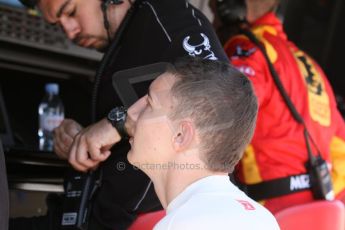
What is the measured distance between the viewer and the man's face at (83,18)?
61.1 inches

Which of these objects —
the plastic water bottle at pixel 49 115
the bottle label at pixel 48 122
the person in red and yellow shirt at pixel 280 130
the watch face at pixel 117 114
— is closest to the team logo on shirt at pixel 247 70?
the person in red and yellow shirt at pixel 280 130

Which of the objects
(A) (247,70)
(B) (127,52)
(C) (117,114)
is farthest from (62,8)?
(A) (247,70)

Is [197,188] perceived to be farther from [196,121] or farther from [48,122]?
[48,122]

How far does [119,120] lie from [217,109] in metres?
0.32

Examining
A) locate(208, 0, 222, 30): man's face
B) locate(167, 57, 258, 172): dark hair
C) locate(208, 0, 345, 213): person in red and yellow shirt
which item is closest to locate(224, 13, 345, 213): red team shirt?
locate(208, 0, 345, 213): person in red and yellow shirt

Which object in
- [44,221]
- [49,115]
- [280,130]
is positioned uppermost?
[280,130]

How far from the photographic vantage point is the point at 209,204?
966 millimetres

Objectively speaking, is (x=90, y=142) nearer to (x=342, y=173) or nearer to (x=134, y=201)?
(x=134, y=201)

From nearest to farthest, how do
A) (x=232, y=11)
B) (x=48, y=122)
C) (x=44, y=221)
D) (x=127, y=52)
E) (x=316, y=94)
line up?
1. (x=127, y=52)
2. (x=44, y=221)
3. (x=316, y=94)
4. (x=232, y=11)
5. (x=48, y=122)

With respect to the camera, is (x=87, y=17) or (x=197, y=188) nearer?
(x=197, y=188)

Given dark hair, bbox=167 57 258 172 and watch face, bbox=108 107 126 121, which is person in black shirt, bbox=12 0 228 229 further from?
dark hair, bbox=167 57 258 172

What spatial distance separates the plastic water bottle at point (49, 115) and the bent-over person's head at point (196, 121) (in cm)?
115

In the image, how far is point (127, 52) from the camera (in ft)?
4.71

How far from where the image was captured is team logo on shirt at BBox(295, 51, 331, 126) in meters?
1.82
